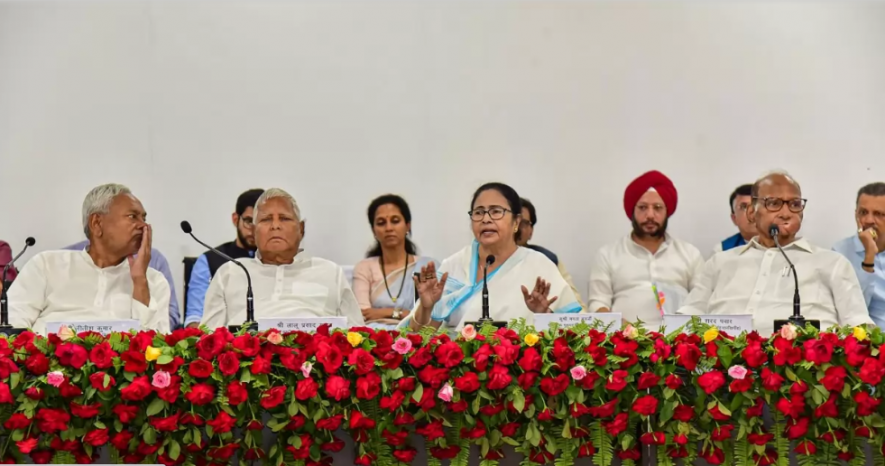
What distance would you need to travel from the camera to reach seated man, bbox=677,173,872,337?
3781 mm

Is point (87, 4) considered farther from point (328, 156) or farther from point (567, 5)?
point (567, 5)

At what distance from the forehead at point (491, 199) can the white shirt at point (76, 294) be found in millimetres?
1382

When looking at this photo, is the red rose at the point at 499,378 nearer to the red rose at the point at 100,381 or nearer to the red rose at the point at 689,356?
the red rose at the point at 689,356

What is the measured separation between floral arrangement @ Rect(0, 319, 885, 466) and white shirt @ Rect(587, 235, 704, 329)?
2.64 metres

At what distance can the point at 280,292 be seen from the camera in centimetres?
390

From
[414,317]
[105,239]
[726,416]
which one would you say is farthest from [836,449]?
[105,239]

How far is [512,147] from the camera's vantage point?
5.89 meters

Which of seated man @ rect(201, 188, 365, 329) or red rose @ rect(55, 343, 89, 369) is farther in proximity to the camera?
seated man @ rect(201, 188, 365, 329)

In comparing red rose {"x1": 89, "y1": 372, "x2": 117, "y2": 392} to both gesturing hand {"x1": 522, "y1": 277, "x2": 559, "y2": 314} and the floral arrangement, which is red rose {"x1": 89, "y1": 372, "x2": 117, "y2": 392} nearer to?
the floral arrangement

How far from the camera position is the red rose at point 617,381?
2.45 m

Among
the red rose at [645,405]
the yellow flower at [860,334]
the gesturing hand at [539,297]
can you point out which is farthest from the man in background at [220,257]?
the yellow flower at [860,334]

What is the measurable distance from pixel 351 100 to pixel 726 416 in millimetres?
3912

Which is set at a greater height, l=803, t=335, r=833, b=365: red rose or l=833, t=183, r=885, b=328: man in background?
l=833, t=183, r=885, b=328: man in background

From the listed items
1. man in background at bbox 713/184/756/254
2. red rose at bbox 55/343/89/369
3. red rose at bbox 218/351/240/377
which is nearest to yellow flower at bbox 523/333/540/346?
red rose at bbox 218/351/240/377
